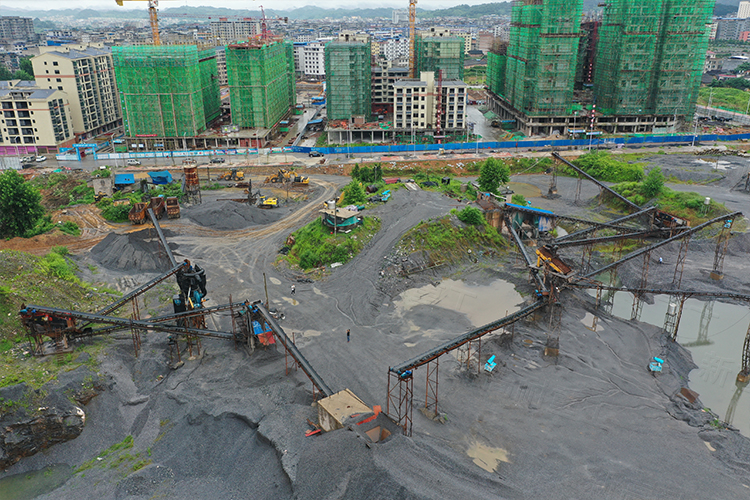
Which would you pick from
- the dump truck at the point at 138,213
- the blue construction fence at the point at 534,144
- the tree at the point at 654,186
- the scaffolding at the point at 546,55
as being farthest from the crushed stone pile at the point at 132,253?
the scaffolding at the point at 546,55

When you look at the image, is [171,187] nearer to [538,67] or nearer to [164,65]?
[164,65]

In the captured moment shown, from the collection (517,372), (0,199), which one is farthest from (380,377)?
(0,199)

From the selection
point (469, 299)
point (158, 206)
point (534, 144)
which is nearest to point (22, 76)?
point (158, 206)

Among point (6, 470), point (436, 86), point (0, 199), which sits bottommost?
point (6, 470)

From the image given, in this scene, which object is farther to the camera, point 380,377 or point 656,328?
point 656,328

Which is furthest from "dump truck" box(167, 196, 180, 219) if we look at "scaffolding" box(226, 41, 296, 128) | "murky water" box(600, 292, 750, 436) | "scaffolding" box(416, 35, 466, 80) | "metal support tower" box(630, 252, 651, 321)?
"scaffolding" box(416, 35, 466, 80)

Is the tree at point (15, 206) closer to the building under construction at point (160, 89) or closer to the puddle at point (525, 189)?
the building under construction at point (160, 89)
